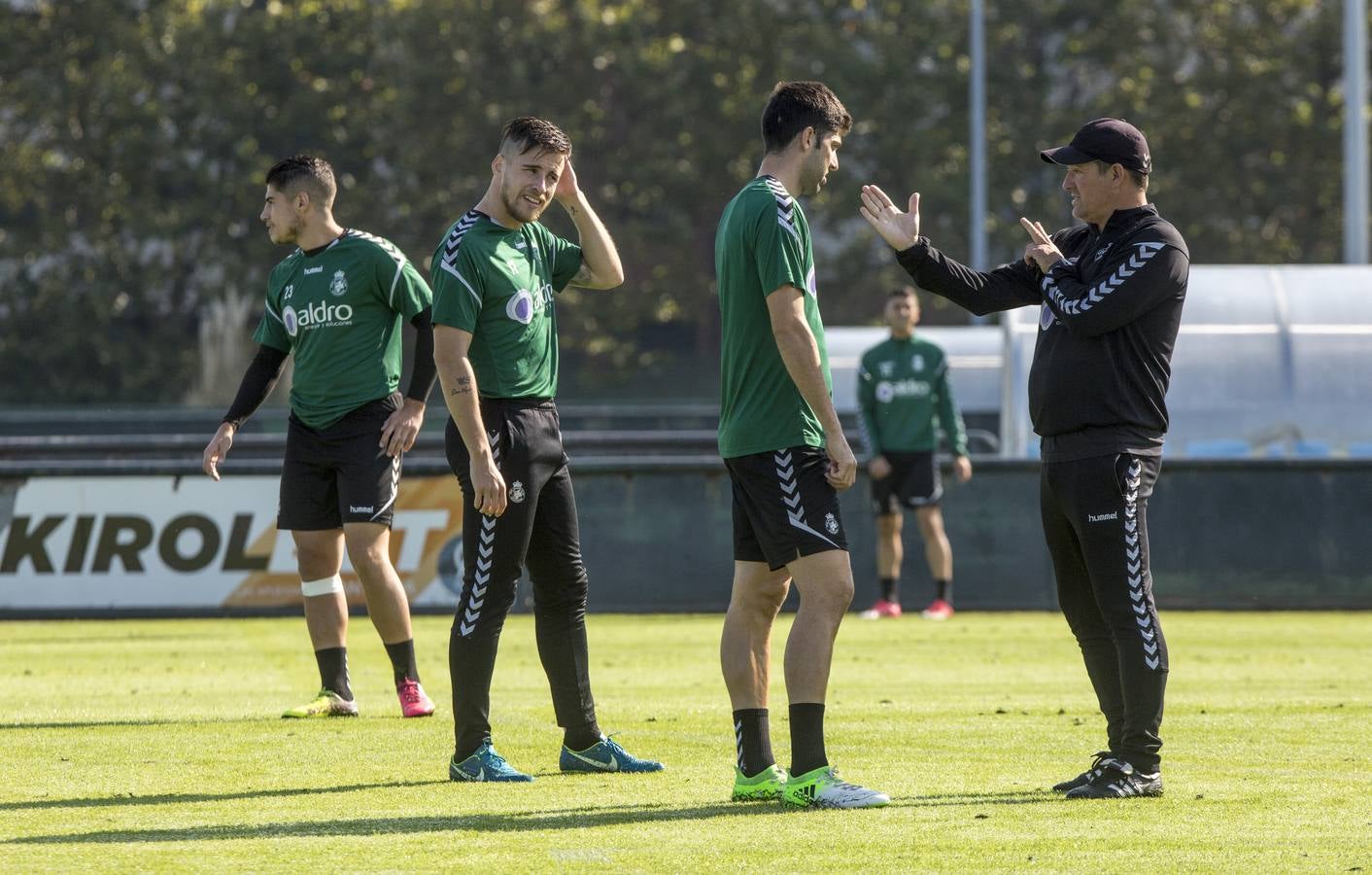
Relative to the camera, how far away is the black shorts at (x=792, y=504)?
6.29 m

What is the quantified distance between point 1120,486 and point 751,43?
105 feet

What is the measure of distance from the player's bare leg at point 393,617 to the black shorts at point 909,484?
6.44 m

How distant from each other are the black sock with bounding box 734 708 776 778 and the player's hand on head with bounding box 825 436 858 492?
799 millimetres

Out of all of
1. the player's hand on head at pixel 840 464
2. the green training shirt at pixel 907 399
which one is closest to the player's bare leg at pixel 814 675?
the player's hand on head at pixel 840 464

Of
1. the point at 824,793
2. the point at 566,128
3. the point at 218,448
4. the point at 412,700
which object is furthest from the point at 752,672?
the point at 566,128

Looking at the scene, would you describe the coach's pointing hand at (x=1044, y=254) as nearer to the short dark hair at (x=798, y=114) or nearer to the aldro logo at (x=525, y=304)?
the short dark hair at (x=798, y=114)

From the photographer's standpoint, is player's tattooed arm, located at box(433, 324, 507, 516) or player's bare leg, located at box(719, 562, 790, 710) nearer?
player's bare leg, located at box(719, 562, 790, 710)

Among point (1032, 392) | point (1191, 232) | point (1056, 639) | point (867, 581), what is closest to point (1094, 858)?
point (1032, 392)

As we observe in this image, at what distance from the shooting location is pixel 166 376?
37.3 m

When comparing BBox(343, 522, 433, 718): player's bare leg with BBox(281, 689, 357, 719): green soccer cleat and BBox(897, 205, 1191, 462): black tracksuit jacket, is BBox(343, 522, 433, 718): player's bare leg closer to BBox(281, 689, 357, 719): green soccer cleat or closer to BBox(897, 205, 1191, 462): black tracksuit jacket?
BBox(281, 689, 357, 719): green soccer cleat

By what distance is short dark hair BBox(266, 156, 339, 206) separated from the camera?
8.71 meters

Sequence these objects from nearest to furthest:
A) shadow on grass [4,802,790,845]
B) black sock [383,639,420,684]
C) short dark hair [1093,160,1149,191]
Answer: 1. shadow on grass [4,802,790,845]
2. short dark hair [1093,160,1149,191]
3. black sock [383,639,420,684]

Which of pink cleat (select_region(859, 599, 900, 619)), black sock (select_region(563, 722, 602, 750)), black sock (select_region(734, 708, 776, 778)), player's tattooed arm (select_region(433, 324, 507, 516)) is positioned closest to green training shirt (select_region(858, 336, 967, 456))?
pink cleat (select_region(859, 599, 900, 619))

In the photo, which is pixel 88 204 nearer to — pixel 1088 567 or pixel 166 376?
pixel 166 376
